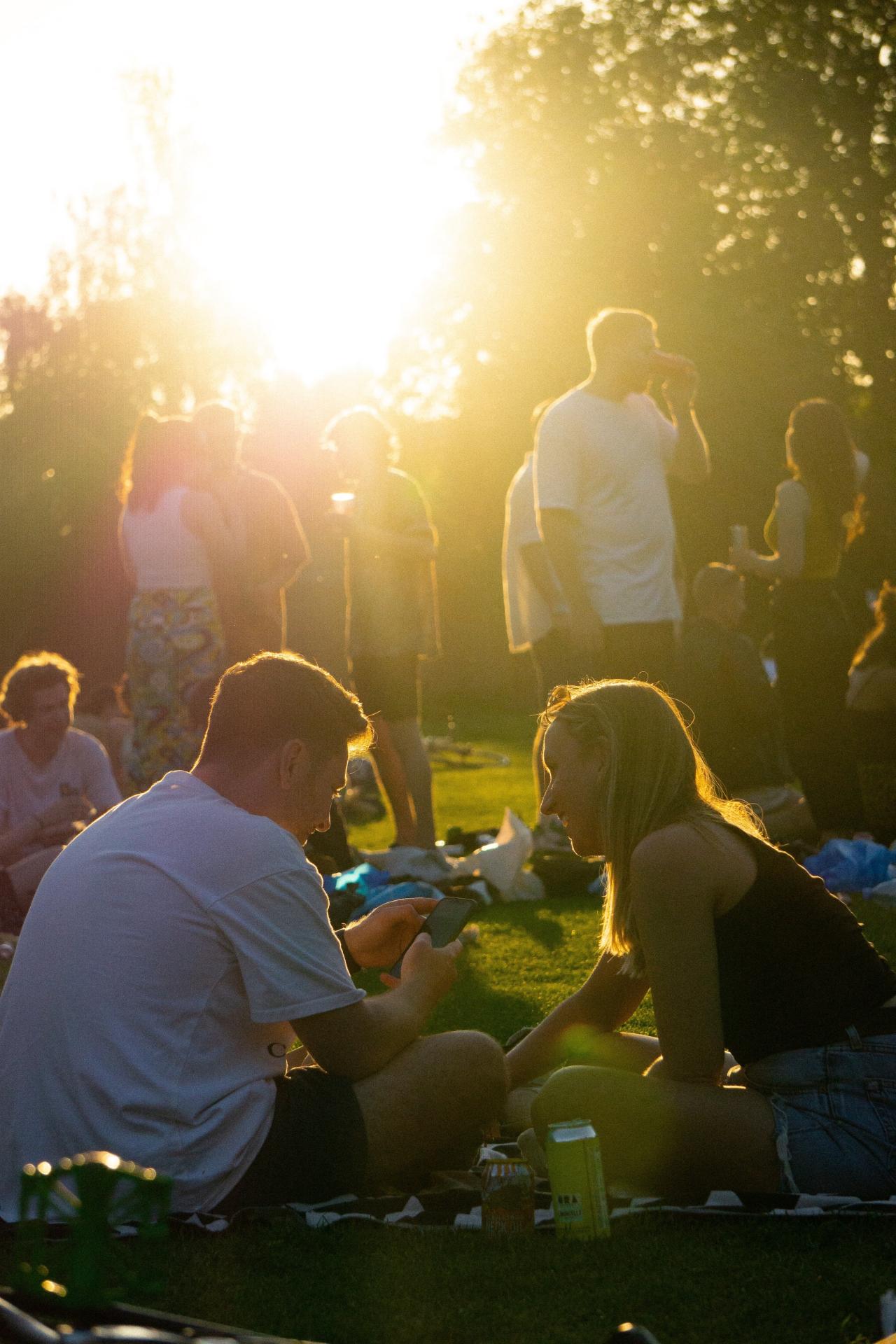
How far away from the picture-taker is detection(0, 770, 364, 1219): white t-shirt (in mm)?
2928

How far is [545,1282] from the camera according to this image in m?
2.85

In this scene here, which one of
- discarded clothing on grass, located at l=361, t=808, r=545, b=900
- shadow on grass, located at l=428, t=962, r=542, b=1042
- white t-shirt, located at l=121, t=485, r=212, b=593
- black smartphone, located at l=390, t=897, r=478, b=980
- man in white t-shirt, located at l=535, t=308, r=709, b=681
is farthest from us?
white t-shirt, located at l=121, t=485, r=212, b=593

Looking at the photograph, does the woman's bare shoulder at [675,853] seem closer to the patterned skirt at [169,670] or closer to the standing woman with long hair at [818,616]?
the patterned skirt at [169,670]

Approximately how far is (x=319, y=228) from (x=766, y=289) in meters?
9.05

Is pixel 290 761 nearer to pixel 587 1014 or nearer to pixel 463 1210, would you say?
pixel 463 1210

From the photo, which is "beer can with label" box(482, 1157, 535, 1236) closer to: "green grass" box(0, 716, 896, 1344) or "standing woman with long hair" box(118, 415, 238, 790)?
"green grass" box(0, 716, 896, 1344)

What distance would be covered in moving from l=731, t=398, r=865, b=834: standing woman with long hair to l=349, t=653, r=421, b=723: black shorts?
6.38 feet

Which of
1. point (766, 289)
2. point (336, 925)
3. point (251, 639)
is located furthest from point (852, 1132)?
point (766, 289)

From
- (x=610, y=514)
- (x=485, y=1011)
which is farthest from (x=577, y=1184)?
(x=610, y=514)

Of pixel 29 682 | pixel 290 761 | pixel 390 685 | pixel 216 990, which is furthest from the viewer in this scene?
pixel 390 685

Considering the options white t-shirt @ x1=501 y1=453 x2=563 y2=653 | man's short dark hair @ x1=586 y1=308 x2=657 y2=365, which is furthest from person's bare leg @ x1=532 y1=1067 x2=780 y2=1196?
white t-shirt @ x1=501 y1=453 x2=563 y2=653

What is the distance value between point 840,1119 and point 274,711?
4.90 feet

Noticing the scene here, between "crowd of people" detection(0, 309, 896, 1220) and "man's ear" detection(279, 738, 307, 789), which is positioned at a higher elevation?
"man's ear" detection(279, 738, 307, 789)

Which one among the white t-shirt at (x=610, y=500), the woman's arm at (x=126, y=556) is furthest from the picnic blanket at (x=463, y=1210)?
the woman's arm at (x=126, y=556)
